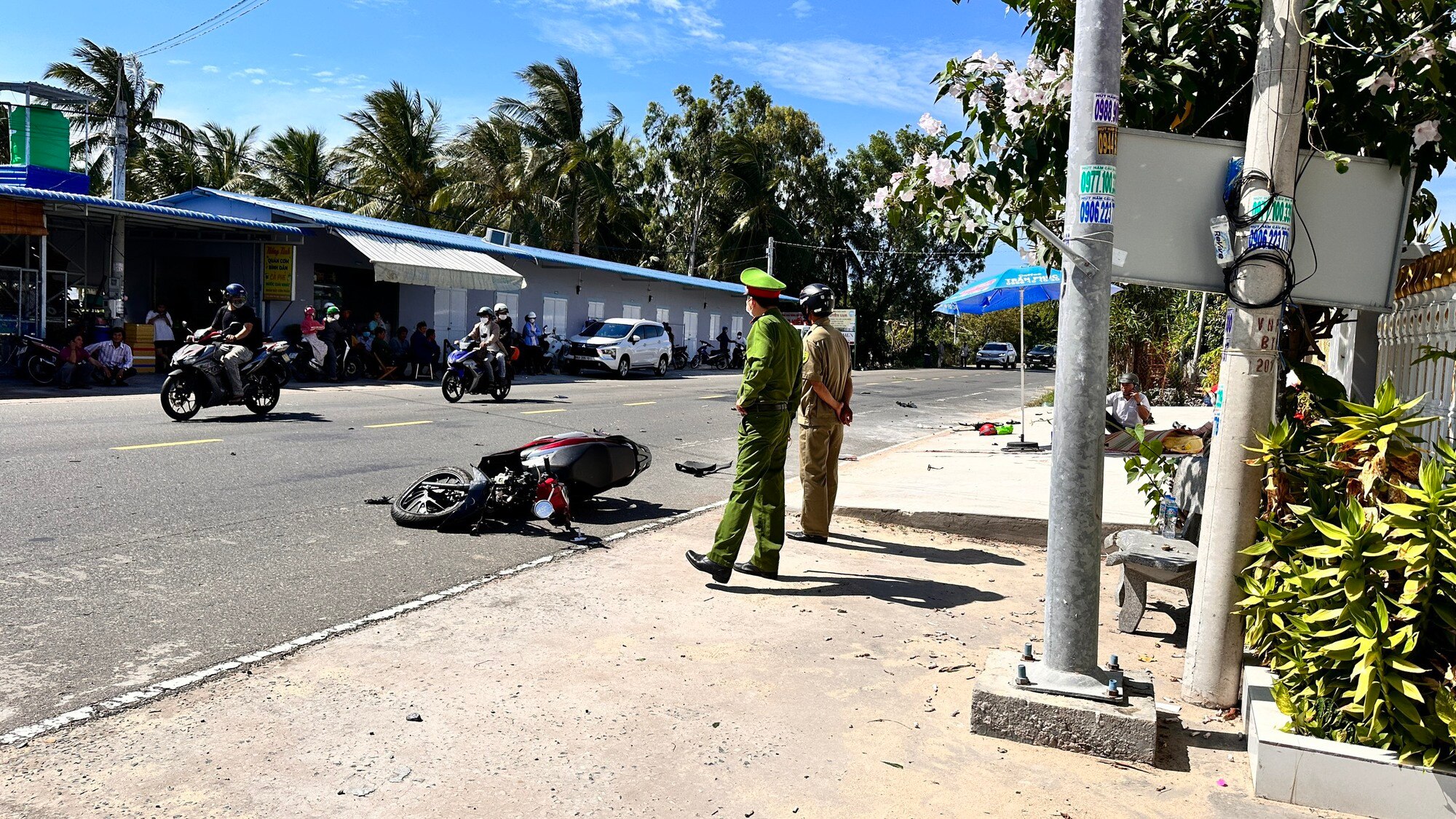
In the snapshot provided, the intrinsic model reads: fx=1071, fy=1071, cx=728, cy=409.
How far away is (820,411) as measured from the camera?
24.3ft

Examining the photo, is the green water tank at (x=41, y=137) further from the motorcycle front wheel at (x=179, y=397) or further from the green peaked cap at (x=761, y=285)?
the green peaked cap at (x=761, y=285)

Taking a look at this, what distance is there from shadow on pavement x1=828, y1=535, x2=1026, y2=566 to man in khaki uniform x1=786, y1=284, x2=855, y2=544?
0.24 meters

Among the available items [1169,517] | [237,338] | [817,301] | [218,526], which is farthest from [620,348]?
[1169,517]

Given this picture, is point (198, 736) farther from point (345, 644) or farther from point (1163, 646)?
point (1163, 646)

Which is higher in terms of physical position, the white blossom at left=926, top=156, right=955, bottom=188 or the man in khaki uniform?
the white blossom at left=926, top=156, right=955, bottom=188

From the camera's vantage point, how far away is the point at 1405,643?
3.42 metres

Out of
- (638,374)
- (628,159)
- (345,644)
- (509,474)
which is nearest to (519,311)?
(638,374)

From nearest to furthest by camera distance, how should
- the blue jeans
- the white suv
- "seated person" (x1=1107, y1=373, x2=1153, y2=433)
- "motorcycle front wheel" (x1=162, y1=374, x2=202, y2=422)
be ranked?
"motorcycle front wheel" (x1=162, y1=374, x2=202, y2=422) < "seated person" (x1=1107, y1=373, x2=1153, y2=433) < the blue jeans < the white suv

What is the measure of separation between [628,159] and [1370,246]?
4750 cm

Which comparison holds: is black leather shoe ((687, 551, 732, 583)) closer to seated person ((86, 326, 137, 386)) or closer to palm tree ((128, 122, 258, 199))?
seated person ((86, 326, 137, 386))

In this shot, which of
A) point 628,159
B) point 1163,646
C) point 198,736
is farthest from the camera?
point 628,159

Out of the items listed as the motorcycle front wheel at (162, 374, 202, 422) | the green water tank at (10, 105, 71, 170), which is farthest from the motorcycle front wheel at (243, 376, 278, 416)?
the green water tank at (10, 105, 71, 170)

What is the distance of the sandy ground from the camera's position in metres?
3.44

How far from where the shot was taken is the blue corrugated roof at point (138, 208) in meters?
17.8
